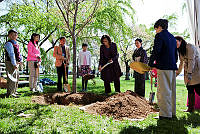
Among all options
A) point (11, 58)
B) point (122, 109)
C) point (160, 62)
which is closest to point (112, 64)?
point (122, 109)

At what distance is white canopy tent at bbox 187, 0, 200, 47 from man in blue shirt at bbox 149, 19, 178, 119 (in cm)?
158

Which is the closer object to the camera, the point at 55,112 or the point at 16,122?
the point at 16,122

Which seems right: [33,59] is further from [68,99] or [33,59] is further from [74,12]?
[74,12]

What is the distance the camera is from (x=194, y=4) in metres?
4.25

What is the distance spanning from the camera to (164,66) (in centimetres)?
298

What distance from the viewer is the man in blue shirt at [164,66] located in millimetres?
2932

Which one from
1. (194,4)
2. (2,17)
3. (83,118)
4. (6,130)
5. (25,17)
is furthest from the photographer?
(2,17)

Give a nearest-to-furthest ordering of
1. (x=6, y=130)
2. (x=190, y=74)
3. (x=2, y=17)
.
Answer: (x=6, y=130) → (x=190, y=74) → (x=2, y=17)

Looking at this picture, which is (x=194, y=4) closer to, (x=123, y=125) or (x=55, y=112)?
(x=123, y=125)

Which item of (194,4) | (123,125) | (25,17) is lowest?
(123,125)

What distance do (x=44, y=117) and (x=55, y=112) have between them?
1.17 ft

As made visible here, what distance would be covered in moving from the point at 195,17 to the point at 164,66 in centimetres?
220

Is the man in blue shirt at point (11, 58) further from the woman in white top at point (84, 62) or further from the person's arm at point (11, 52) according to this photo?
the woman in white top at point (84, 62)

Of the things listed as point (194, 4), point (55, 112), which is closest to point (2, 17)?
point (55, 112)
